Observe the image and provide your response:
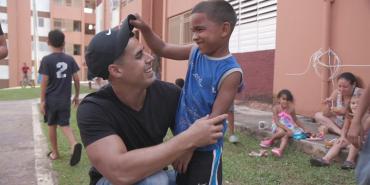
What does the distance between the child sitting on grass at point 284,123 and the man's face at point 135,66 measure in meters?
4.31

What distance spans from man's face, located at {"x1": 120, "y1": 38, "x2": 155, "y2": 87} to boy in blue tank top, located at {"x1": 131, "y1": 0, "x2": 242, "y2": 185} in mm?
260

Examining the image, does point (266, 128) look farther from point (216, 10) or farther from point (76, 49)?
point (76, 49)

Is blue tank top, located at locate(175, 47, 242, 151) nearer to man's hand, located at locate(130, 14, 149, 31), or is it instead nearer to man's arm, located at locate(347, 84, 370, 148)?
man's hand, located at locate(130, 14, 149, 31)

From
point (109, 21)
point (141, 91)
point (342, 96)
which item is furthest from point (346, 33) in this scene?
point (109, 21)

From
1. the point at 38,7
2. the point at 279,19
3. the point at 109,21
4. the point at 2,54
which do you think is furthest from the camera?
the point at 38,7

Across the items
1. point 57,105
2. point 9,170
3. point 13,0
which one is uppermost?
point 13,0

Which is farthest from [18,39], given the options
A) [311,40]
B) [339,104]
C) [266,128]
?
[339,104]

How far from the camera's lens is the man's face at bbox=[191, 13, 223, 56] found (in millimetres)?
2664

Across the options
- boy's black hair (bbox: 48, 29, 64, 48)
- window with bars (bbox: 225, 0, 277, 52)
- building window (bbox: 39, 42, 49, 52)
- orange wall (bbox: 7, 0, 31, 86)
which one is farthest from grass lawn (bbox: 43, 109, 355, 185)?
building window (bbox: 39, 42, 49, 52)

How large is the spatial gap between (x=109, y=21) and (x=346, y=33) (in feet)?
68.9

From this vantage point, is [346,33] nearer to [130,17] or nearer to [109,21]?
[130,17]

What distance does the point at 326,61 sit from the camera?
8055 millimetres

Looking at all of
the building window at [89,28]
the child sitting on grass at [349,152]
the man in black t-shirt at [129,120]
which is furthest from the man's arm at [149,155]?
the building window at [89,28]

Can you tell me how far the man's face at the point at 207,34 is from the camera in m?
2.66
